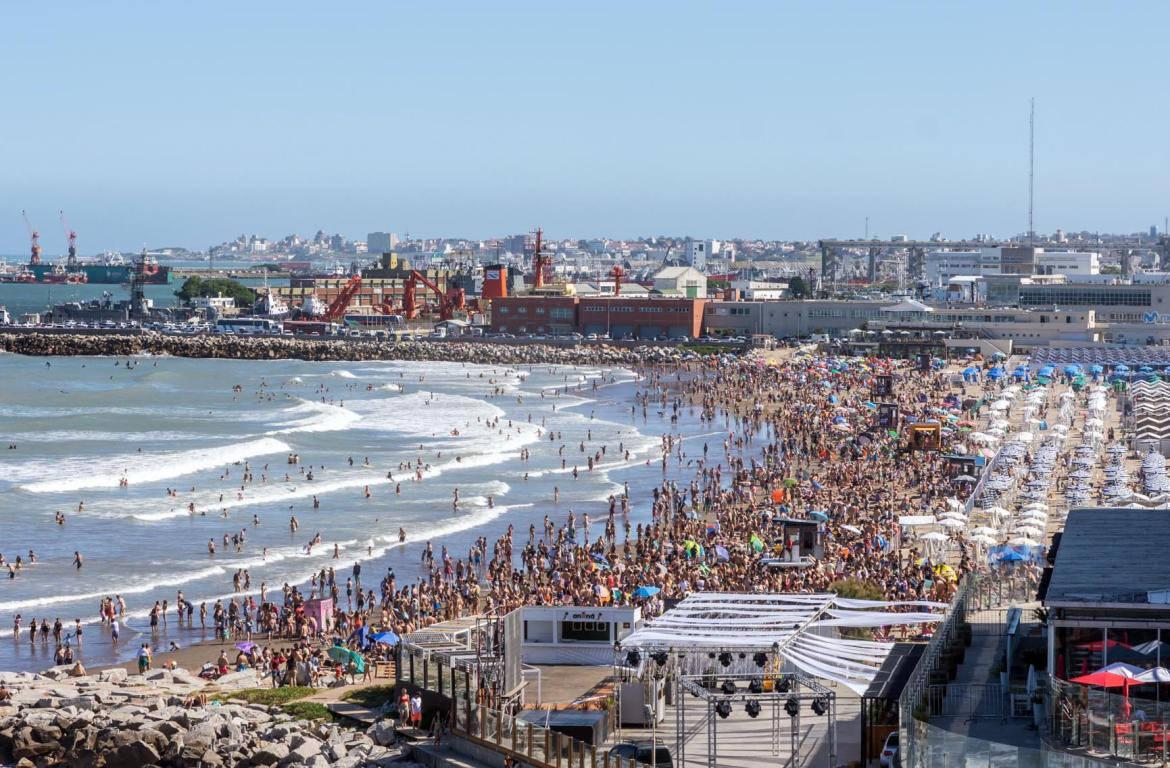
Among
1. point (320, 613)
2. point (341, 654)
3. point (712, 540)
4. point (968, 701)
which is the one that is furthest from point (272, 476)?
point (968, 701)

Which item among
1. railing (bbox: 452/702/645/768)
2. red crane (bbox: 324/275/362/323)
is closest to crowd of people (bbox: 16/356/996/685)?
railing (bbox: 452/702/645/768)

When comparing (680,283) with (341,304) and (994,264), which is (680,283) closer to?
(341,304)

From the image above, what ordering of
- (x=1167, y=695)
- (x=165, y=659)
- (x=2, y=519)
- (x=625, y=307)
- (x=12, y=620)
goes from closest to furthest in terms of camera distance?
(x=1167, y=695)
(x=165, y=659)
(x=12, y=620)
(x=2, y=519)
(x=625, y=307)

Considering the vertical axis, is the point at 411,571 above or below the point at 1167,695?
below

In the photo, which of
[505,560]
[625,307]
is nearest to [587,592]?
[505,560]

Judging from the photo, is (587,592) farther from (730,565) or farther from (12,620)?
(12,620)

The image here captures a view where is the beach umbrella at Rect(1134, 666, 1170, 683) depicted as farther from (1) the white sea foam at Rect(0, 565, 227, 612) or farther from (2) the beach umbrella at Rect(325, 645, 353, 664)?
(1) the white sea foam at Rect(0, 565, 227, 612)
